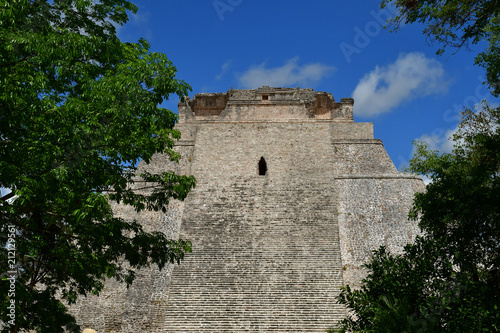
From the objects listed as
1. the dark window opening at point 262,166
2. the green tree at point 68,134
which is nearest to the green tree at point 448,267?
the green tree at point 68,134

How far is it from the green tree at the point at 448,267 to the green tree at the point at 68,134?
3.05 metres

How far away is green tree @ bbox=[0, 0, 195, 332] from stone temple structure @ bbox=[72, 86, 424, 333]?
3.73 metres

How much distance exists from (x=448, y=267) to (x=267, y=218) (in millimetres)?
7168

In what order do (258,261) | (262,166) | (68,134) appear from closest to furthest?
(68,134) < (258,261) < (262,166)

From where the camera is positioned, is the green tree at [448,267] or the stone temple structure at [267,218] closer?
the green tree at [448,267]

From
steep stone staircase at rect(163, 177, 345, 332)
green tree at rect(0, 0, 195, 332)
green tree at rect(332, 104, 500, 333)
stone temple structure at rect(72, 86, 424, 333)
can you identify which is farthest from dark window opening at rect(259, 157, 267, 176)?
green tree at rect(0, 0, 195, 332)

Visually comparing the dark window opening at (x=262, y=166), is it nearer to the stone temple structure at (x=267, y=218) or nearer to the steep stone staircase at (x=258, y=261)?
the stone temple structure at (x=267, y=218)

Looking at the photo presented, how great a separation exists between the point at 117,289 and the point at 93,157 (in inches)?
239

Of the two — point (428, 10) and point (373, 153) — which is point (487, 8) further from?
point (373, 153)

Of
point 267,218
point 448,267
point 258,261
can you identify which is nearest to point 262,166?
point 267,218

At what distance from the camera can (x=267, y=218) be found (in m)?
12.9

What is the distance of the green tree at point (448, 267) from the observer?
540 centimetres

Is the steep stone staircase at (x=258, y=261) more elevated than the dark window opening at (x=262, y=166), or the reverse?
the dark window opening at (x=262, y=166)

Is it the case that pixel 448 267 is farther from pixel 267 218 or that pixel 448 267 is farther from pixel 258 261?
pixel 267 218
